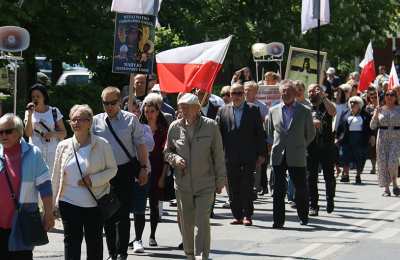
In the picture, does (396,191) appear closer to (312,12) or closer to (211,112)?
(211,112)

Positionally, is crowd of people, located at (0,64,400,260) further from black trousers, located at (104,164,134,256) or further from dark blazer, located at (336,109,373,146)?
dark blazer, located at (336,109,373,146)

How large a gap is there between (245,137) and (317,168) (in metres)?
1.73

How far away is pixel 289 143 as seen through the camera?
15070 mm

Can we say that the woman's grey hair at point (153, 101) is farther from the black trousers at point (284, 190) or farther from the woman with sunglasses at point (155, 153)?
the black trousers at point (284, 190)

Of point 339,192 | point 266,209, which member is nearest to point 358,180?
point 339,192

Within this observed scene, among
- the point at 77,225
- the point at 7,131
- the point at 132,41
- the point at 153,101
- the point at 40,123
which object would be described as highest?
the point at 132,41

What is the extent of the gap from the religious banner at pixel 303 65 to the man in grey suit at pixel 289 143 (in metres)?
7.66

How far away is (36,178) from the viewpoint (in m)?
8.98

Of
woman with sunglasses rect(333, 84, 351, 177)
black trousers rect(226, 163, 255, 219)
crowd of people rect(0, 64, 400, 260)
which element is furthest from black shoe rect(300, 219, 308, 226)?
woman with sunglasses rect(333, 84, 351, 177)

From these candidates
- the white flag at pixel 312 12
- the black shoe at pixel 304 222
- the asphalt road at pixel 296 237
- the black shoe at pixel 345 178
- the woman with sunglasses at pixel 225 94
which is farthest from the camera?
the white flag at pixel 312 12

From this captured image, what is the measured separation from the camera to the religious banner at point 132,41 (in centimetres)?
1449

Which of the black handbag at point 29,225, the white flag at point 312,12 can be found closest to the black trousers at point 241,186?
the black handbag at point 29,225

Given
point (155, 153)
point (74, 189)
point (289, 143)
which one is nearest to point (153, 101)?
point (155, 153)

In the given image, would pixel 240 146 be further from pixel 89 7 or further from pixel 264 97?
pixel 89 7
